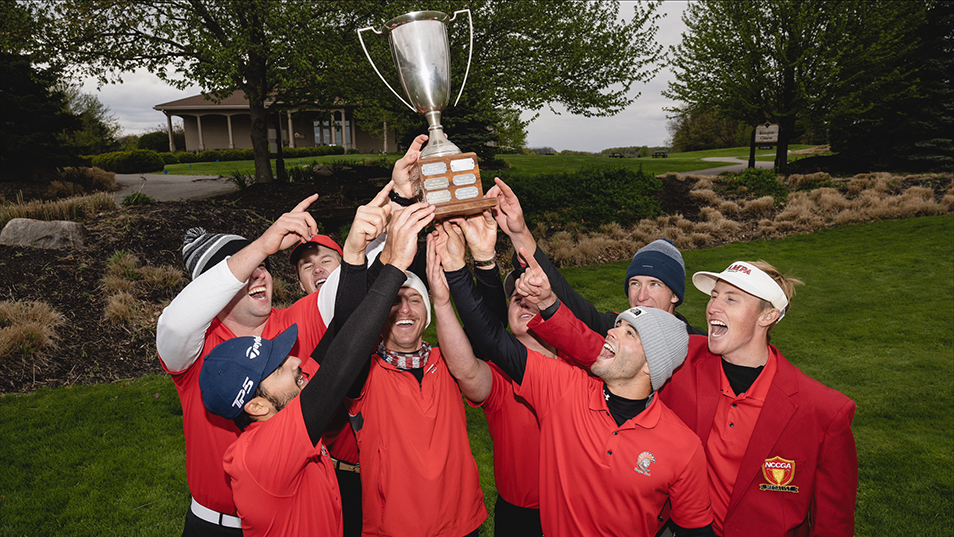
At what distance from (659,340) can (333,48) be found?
12730mm

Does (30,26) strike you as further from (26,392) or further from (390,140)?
(390,140)

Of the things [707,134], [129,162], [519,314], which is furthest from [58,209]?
[707,134]

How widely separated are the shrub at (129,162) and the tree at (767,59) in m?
26.8

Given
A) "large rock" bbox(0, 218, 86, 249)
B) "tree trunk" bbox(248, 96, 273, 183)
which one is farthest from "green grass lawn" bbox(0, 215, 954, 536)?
"tree trunk" bbox(248, 96, 273, 183)

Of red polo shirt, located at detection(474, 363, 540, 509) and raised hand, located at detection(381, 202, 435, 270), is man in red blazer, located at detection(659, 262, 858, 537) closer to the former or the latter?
red polo shirt, located at detection(474, 363, 540, 509)

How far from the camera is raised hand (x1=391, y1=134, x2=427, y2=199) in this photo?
321 cm

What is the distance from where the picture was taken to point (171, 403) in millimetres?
6551

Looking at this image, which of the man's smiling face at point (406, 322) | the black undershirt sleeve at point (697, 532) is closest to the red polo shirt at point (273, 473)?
the man's smiling face at point (406, 322)

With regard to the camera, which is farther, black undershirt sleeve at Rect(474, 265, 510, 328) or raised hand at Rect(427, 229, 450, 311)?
black undershirt sleeve at Rect(474, 265, 510, 328)

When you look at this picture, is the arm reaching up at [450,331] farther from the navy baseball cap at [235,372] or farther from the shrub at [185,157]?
the shrub at [185,157]

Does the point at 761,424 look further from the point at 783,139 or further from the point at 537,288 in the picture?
the point at 783,139

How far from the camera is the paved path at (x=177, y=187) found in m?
17.3

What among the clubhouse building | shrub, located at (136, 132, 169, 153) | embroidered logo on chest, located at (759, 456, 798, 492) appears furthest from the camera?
the clubhouse building

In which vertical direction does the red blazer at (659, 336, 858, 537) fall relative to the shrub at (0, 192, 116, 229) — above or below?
below
